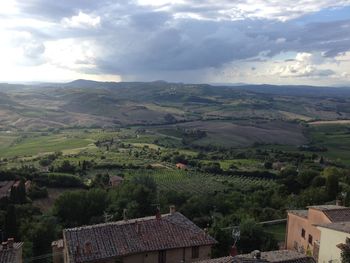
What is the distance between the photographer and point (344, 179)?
6159cm

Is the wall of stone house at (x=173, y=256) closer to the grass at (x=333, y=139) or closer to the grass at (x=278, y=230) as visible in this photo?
the grass at (x=278, y=230)

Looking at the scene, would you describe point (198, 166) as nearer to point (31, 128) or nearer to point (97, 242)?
point (97, 242)

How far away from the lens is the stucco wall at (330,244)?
73.0 feet

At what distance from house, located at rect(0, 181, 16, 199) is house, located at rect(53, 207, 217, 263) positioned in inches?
1535

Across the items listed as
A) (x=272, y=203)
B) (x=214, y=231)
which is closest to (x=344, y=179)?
(x=272, y=203)

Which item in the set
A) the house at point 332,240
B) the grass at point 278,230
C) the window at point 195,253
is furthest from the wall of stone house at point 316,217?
the window at point 195,253

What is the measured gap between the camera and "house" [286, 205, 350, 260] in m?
28.8

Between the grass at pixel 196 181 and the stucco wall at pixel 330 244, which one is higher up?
the stucco wall at pixel 330 244

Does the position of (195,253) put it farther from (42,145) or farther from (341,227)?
(42,145)

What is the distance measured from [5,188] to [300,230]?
163 feet

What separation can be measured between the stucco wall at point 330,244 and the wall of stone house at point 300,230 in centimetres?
604

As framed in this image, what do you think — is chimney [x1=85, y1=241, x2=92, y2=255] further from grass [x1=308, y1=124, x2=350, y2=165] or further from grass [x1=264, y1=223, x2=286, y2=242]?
grass [x1=308, y1=124, x2=350, y2=165]

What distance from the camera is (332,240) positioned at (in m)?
22.9

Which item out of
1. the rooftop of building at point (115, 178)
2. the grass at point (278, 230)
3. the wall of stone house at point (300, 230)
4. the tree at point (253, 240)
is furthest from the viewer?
the rooftop of building at point (115, 178)
